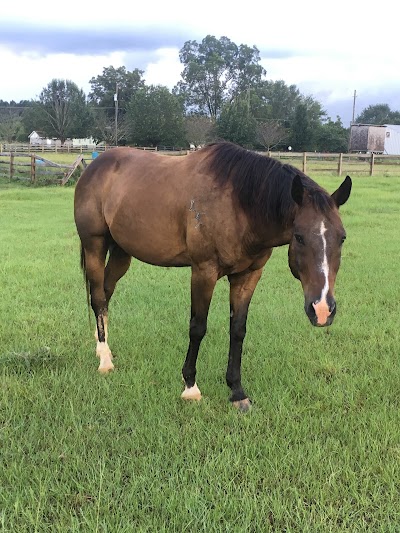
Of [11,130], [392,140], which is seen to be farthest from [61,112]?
[392,140]

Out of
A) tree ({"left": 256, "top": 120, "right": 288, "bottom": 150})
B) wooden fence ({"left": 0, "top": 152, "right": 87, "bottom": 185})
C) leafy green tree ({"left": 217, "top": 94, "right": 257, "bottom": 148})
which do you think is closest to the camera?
wooden fence ({"left": 0, "top": 152, "right": 87, "bottom": 185})

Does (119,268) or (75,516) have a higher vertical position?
(119,268)

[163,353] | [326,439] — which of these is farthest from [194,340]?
[326,439]

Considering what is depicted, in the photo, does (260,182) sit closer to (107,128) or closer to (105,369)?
(105,369)

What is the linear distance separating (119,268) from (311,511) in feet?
9.48

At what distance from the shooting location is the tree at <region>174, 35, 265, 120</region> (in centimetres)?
7056

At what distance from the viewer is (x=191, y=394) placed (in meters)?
3.31

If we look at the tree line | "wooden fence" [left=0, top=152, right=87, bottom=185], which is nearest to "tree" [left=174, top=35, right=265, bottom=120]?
the tree line

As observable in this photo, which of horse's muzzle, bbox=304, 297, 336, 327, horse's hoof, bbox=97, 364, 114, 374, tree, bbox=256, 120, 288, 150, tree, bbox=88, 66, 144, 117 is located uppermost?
tree, bbox=88, 66, 144, 117

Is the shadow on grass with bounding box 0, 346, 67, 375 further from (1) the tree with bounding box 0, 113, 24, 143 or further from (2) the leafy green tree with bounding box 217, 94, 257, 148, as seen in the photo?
(1) the tree with bounding box 0, 113, 24, 143

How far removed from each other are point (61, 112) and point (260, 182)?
60.9 metres

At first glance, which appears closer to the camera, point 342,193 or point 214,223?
point 342,193

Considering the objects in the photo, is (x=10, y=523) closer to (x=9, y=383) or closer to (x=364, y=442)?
(x=9, y=383)

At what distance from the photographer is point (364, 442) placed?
271 centimetres
